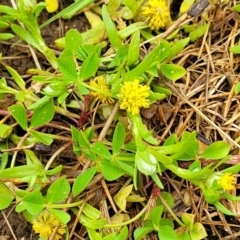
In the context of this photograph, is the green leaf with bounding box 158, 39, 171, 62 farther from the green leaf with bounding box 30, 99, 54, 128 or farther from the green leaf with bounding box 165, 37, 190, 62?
the green leaf with bounding box 30, 99, 54, 128

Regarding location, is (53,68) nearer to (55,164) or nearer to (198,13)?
(55,164)

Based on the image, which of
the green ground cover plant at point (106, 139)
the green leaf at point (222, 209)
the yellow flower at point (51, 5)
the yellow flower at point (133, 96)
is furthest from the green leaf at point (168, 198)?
the yellow flower at point (51, 5)

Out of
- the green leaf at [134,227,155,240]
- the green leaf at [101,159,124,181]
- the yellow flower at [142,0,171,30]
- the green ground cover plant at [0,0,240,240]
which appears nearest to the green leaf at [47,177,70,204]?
the green ground cover plant at [0,0,240,240]

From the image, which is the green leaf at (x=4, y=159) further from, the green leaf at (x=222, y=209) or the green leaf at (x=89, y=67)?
the green leaf at (x=222, y=209)

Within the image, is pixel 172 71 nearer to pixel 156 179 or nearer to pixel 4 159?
pixel 156 179

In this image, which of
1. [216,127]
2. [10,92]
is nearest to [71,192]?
[10,92]

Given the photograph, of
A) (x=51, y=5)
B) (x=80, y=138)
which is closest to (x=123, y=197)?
(x=80, y=138)
